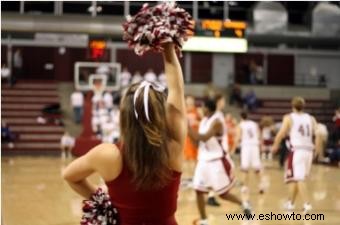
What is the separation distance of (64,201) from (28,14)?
12.6 m

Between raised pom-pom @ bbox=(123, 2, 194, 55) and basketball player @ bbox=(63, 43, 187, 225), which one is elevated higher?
raised pom-pom @ bbox=(123, 2, 194, 55)

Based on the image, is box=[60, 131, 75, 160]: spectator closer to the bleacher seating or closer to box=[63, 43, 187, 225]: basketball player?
the bleacher seating

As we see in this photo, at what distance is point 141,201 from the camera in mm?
2277

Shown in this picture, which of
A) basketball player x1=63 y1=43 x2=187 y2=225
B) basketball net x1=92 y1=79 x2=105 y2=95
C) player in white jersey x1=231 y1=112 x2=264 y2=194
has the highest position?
basketball player x1=63 y1=43 x2=187 y2=225

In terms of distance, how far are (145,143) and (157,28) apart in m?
0.50

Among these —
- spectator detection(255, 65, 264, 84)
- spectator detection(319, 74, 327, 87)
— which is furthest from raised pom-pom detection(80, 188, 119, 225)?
spectator detection(319, 74, 327, 87)

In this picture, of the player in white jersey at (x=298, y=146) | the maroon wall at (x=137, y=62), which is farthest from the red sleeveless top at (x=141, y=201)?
the maroon wall at (x=137, y=62)

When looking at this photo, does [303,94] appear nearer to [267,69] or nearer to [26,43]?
[267,69]

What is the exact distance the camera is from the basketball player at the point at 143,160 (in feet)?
7.30

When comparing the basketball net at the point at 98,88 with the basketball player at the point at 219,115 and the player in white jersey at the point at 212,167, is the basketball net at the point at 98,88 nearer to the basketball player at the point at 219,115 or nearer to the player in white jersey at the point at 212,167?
the basketball player at the point at 219,115

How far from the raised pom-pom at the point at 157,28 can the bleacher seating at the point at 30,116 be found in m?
18.0

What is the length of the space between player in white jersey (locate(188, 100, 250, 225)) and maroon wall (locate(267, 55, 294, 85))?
847 inches

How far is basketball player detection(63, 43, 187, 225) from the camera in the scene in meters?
2.23

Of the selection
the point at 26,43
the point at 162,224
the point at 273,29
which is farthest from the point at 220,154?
the point at 26,43
